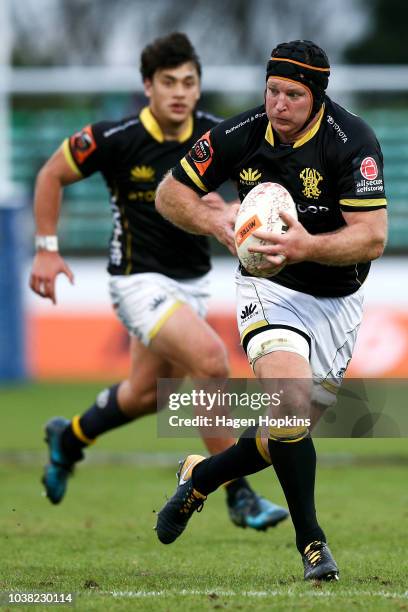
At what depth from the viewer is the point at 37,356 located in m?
17.6

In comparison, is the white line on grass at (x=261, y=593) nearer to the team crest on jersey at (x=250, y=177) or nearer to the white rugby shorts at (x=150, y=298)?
the team crest on jersey at (x=250, y=177)

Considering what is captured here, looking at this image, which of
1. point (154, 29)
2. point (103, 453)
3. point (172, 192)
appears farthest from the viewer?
point (154, 29)

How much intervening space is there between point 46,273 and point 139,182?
81 centimetres

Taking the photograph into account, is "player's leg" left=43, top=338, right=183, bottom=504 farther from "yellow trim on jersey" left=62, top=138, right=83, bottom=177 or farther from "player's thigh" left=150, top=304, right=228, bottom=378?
"yellow trim on jersey" left=62, top=138, right=83, bottom=177

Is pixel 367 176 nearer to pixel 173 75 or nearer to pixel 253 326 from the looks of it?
pixel 253 326

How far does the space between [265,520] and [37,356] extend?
10.1 metres

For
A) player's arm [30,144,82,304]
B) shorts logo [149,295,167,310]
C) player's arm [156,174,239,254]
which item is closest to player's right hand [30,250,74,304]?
player's arm [30,144,82,304]

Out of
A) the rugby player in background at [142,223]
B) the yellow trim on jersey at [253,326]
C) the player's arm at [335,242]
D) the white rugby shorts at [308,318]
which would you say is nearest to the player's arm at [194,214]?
the white rugby shorts at [308,318]

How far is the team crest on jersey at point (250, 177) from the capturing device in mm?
6555


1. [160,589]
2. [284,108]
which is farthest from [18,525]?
[284,108]

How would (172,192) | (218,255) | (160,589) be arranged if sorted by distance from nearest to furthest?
(160,589) → (172,192) → (218,255)

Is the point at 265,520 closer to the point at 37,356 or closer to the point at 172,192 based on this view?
the point at 172,192

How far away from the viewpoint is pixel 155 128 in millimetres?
8727

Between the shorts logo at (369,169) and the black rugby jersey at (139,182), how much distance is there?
247 centimetres
